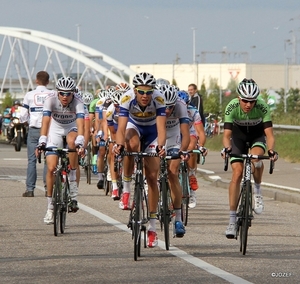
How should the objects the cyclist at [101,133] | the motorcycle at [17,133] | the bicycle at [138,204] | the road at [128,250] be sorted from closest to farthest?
the road at [128,250] → the bicycle at [138,204] → the cyclist at [101,133] → the motorcycle at [17,133]

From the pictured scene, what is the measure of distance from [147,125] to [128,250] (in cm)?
138

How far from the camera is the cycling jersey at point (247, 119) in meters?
12.4

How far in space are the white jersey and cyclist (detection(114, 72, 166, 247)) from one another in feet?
22.0

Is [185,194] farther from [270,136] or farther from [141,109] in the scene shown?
[141,109]

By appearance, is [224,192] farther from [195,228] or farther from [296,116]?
[296,116]

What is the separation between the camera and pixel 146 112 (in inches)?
472

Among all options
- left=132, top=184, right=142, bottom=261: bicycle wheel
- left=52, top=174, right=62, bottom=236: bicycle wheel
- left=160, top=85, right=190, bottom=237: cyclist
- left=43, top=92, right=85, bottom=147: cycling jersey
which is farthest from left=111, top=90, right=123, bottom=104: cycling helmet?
left=132, top=184, right=142, bottom=261: bicycle wheel

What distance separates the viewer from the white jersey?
1877 cm

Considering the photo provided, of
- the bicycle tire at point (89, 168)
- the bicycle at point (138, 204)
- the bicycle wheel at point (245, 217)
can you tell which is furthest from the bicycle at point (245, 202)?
the bicycle tire at point (89, 168)

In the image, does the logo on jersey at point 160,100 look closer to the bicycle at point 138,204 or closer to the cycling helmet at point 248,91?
the bicycle at point 138,204

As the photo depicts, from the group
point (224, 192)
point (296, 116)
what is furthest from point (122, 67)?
point (224, 192)

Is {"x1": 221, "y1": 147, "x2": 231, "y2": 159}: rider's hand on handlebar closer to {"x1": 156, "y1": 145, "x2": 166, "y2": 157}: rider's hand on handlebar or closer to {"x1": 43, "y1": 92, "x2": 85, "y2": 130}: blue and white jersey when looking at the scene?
{"x1": 156, "y1": 145, "x2": 166, "y2": 157}: rider's hand on handlebar

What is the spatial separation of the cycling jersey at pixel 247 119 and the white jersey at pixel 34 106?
6667 mm

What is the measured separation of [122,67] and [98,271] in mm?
109373
